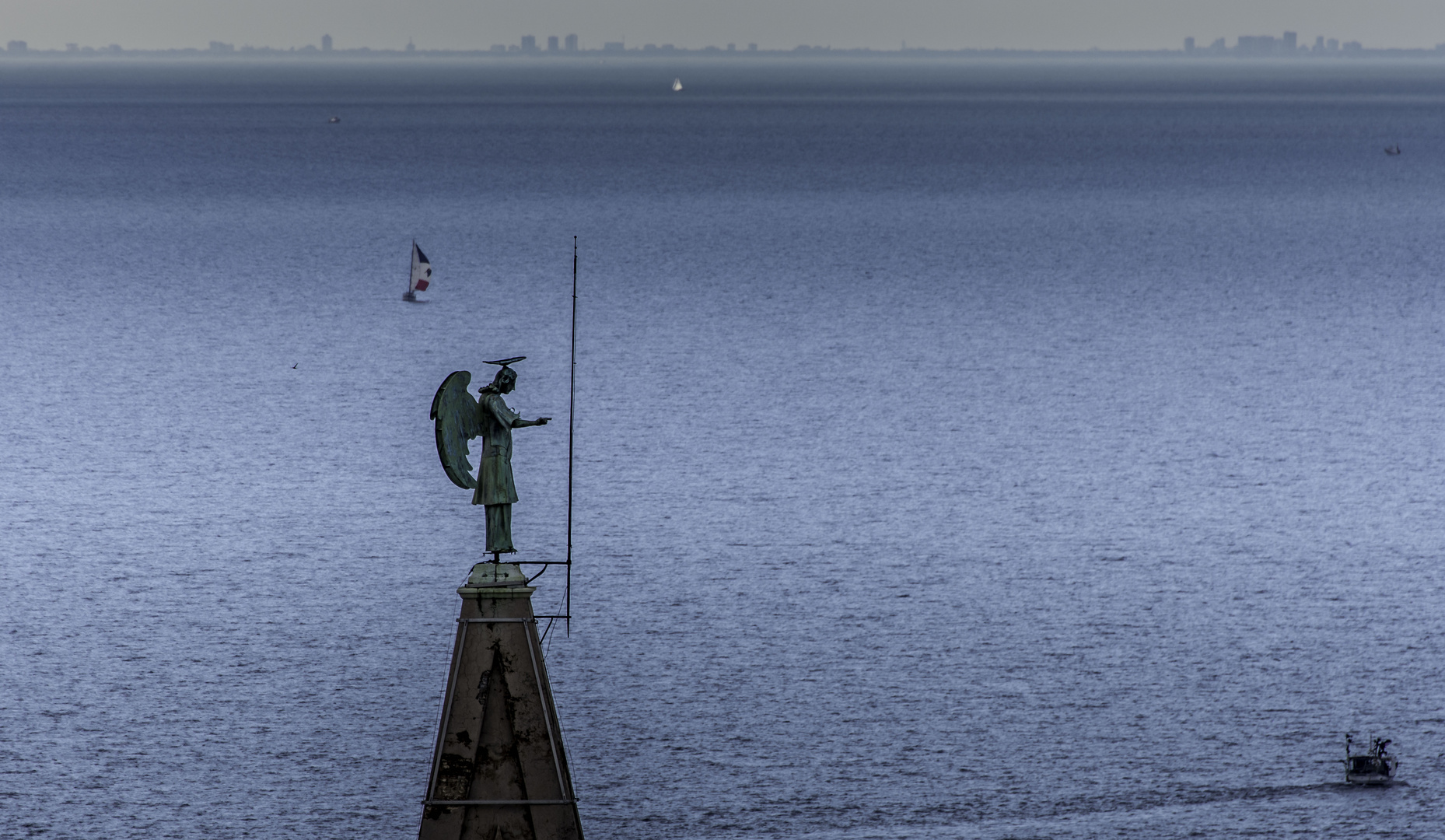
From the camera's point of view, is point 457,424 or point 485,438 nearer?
point 457,424

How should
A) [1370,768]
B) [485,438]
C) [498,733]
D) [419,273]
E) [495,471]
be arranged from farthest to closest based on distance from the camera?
1. [419,273]
2. [1370,768]
3. [485,438]
4. [495,471]
5. [498,733]

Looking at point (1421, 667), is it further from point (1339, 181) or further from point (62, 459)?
point (1339, 181)

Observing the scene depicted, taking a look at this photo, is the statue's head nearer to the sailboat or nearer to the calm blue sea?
the calm blue sea

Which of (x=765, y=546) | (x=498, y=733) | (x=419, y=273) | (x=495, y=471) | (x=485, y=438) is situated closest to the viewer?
(x=498, y=733)

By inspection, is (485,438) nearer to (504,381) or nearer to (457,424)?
(457,424)

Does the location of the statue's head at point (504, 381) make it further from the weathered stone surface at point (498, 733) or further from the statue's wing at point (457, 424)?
the weathered stone surface at point (498, 733)

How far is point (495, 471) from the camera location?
57.4 ft

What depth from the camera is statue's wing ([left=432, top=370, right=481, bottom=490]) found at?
685 inches

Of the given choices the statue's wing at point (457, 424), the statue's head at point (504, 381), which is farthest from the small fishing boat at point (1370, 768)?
the statue's wing at point (457, 424)

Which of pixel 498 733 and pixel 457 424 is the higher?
pixel 457 424

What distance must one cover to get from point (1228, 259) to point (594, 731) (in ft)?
262

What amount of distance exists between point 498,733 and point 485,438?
277 centimetres

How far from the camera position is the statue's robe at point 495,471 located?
17.4 metres

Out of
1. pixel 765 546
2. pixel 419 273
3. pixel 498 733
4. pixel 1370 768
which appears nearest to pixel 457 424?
pixel 498 733
